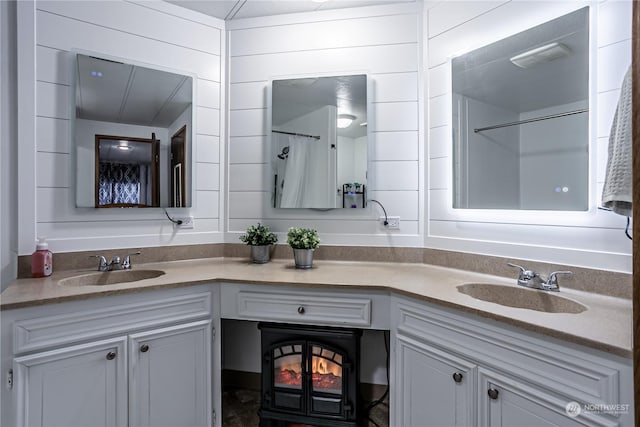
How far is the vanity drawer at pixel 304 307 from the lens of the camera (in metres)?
1.67

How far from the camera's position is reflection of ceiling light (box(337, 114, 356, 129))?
2.24m

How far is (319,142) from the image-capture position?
227cm

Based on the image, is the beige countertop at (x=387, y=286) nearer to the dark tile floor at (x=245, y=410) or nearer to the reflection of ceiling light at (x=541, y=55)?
the dark tile floor at (x=245, y=410)

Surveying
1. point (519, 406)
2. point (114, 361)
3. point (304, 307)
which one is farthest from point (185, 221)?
point (519, 406)

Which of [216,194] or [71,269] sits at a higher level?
[216,194]

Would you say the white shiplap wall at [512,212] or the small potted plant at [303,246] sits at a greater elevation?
the white shiplap wall at [512,212]

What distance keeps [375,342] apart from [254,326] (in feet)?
2.73

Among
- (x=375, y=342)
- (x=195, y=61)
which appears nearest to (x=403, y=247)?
(x=375, y=342)

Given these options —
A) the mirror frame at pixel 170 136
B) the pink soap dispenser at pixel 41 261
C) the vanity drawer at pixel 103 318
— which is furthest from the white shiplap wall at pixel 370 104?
the pink soap dispenser at pixel 41 261

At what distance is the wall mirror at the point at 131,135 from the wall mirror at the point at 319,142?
60 cm

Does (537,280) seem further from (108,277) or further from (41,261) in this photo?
(41,261)

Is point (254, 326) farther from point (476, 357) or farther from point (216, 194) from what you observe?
point (476, 357)

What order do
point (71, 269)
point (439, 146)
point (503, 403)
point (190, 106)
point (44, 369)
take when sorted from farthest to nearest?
point (190, 106) → point (439, 146) → point (71, 269) → point (44, 369) → point (503, 403)

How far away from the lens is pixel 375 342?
2219 mm
